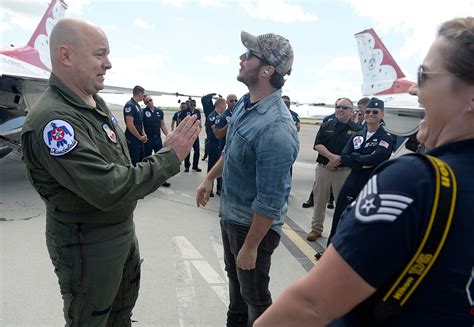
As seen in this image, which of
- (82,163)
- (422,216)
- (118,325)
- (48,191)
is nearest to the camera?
(422,216)

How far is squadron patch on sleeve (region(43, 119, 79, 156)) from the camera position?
4.93 feet

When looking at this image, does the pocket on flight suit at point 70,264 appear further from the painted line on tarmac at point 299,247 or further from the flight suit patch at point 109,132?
the painted line on tarmac at point 299,247

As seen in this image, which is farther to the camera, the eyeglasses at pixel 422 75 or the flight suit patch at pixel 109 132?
the flight suit patch at pixel 109 132

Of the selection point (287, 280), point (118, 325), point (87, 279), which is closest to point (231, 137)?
point (87, 279)

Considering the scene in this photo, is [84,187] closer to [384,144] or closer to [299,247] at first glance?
[299,247]

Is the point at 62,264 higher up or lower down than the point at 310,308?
lower down

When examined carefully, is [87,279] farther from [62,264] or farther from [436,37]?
[436,37]

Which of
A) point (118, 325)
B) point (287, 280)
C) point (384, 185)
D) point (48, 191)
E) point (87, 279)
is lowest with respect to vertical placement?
point (287, 280)

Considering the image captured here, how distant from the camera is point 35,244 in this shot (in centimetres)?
388

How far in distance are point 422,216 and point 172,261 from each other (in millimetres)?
3239

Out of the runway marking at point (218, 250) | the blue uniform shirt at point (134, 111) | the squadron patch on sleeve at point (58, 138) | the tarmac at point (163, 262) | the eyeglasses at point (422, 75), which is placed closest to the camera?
the eyeglasses at point (422, 75)

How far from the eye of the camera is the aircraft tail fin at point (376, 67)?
44.8ft

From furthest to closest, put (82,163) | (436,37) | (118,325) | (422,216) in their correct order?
(118,325) → (82,163) → (436,37) → (422,216)

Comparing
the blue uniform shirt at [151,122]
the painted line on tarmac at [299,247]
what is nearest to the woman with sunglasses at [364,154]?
the painted line on tarmac at [299,247]
